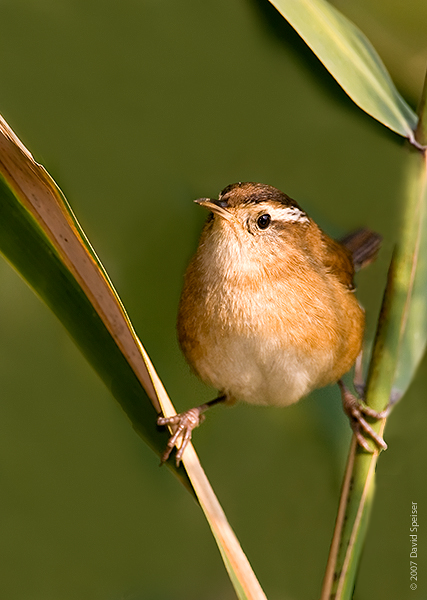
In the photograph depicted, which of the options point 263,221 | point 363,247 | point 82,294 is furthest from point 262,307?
point 363,247

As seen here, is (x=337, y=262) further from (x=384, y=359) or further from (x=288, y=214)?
(x=384, y=359)

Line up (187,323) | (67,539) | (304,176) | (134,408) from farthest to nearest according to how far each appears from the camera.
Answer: (304,176) < (67,539) < (187,323) < (134,408)

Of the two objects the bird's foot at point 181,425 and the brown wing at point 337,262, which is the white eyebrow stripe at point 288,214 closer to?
the brown wing at point 337,262

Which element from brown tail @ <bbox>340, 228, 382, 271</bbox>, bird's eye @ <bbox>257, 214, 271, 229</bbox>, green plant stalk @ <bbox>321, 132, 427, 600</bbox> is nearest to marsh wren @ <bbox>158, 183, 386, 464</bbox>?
bird's eye @ <bbox>257, 214, 271, 229</bbox>

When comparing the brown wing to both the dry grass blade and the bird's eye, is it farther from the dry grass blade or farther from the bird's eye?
the dry grass blade

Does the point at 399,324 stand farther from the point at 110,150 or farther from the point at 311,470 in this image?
the point at 110,150

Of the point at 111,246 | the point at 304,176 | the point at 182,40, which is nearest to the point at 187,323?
the point at 111,246
